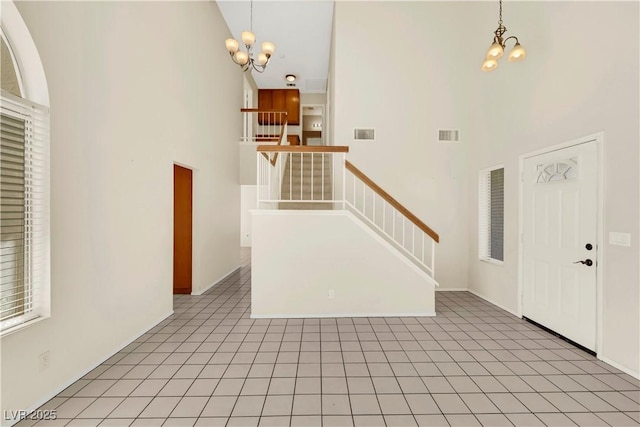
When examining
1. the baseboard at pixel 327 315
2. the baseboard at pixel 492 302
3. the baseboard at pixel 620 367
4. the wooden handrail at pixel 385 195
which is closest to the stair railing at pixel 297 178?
the wooden handrail at pixel 385 195

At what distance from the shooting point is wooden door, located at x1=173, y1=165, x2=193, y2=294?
4949mm

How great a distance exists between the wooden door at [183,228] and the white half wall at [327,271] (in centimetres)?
184

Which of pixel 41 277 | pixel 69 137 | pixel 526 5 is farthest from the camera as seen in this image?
pixel 526 5

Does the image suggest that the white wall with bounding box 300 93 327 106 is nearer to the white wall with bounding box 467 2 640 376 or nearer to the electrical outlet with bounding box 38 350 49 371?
the white wall with bounding box 467 2 640 376

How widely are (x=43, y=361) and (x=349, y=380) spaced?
2407 mm

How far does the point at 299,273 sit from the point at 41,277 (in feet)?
8.35

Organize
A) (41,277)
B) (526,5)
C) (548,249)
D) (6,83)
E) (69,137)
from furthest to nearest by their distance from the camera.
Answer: (526,5)
(548,249)
(69,137)
(41,277)
(6,83)

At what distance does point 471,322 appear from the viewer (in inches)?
147

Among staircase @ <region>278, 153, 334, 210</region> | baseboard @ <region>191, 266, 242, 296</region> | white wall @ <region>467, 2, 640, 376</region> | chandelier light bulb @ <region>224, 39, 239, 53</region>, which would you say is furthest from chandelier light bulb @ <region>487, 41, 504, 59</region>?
baseboard @ <region>191, 266, 242, 296</region>

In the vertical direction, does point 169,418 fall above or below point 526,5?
below

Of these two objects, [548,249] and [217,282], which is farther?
[217,282]

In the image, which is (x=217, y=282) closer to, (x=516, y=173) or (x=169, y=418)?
(x=169, y=418)

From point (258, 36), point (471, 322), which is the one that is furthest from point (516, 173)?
point (258, 36)

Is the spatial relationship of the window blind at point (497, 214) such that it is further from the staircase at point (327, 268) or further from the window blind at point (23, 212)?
the window blind at point (23, 212)
